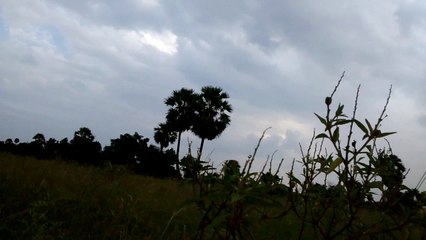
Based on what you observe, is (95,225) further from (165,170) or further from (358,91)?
(165,170)

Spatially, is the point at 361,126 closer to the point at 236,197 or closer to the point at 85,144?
the point at 236,197

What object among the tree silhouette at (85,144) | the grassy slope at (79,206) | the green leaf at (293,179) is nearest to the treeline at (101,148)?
the tree silhouette at (85,144)

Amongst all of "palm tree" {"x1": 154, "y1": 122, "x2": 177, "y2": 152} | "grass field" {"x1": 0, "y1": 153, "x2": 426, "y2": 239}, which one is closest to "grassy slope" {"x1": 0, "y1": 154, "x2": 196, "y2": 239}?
"grass field" {"x1": 0, "y1": 153, "x2": 426, "y2": 239}

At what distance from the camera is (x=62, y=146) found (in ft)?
98.9

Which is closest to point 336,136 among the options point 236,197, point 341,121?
point 341,121

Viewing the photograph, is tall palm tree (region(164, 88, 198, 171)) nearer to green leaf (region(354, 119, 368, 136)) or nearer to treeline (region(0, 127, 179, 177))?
treeline (region(0, 127, 179, 177))

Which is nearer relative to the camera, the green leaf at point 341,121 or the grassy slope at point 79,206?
the green leaf at point 341,121

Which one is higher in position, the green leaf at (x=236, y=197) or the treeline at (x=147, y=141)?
the treeline at (x=147, y=141)

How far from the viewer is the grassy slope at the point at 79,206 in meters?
5.17

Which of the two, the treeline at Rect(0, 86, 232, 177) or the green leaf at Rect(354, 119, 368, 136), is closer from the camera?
the green leaf at Rect(354, 119, 368, 136)

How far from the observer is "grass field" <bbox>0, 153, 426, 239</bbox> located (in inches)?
202

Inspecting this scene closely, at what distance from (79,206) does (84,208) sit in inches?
3.4

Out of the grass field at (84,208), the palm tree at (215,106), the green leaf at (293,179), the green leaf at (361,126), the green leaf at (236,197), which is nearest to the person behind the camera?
the green leaf at (236,197)

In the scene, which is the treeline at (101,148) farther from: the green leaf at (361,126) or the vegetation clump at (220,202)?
the green leaf at (361,126)
